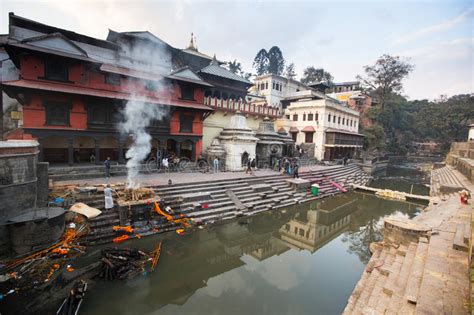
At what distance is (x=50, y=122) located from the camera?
46.5ft

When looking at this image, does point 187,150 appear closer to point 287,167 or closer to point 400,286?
point 287,167

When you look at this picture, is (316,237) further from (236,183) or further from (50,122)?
(50,122)

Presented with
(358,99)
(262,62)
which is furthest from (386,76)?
(262,62)

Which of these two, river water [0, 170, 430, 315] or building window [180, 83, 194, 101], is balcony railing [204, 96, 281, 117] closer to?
building window [180, 83, 194, 101]

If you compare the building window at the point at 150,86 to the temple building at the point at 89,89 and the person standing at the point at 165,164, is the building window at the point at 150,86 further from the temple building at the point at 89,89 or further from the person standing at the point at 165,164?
the person standing at the point at 165,164

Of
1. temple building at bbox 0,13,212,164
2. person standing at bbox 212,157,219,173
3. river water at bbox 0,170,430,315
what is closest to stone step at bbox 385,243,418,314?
river water at bbox 0,170,430,315

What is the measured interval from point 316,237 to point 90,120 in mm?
15331

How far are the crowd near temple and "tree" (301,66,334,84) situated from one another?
38.6 meters

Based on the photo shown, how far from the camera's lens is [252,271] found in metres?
8.69

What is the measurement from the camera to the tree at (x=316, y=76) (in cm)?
6094

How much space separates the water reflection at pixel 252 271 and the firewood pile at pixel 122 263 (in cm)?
28

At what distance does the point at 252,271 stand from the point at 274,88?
34011mm

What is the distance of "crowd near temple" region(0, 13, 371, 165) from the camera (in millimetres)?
13742

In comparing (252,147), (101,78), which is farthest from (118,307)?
(252,147)
